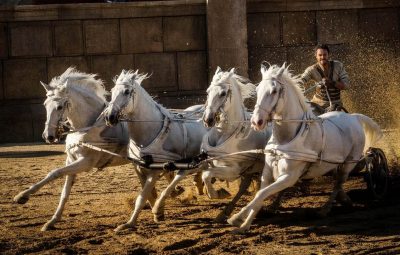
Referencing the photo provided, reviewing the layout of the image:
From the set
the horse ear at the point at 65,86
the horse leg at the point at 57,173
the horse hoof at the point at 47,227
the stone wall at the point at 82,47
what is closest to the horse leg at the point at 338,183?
the horse leg at the point at 57,173

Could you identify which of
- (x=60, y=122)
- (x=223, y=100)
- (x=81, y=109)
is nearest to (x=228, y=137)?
(x=223, y=100)

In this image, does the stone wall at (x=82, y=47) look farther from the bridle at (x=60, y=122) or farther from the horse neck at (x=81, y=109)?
the bridle at (x=60, y=122)

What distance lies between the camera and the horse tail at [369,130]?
10.8 meters

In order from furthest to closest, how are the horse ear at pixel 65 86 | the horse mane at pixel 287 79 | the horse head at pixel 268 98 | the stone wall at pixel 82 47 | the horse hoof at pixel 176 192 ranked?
the stone wall at pixel 82 47
the horse hoof at pixel 176 192
the horse ear at pixel 65 86
the horse mane at pixel 287 79
the horse head at pixel 268 98

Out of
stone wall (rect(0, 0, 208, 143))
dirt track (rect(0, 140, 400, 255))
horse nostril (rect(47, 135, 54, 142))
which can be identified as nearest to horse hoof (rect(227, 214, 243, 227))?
dirt track (rect(0, 140, 400, 255))

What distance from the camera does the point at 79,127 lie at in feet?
33.8

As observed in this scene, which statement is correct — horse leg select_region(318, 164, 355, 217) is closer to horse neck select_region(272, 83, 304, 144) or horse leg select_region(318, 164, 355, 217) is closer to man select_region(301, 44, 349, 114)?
horse neck select_region(272, 83, 304, 144)

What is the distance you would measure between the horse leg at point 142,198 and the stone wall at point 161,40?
10646 mm

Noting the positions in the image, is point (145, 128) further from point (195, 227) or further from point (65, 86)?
point (195, 227)

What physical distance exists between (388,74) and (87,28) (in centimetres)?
702

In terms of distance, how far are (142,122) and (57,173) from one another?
1098 millimetres

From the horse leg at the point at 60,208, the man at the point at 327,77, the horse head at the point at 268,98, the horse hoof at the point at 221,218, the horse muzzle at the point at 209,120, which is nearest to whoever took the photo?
the horse head at the point at 268,98

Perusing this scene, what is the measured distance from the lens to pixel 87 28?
20.4 metres

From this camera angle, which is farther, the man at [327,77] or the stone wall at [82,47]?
the stone wall at [82,47]
